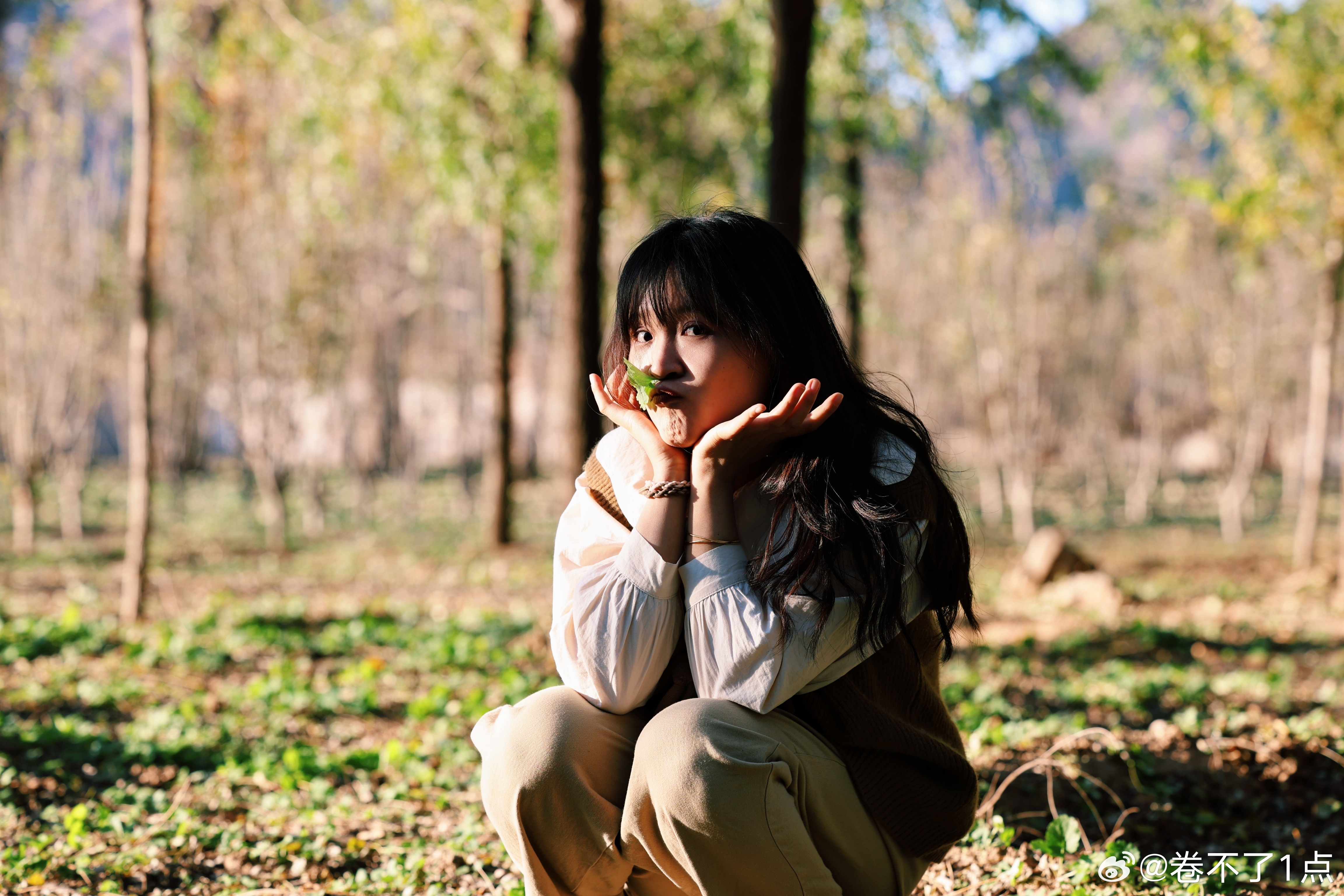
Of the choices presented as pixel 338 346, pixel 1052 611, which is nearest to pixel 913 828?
pixel 1052 611

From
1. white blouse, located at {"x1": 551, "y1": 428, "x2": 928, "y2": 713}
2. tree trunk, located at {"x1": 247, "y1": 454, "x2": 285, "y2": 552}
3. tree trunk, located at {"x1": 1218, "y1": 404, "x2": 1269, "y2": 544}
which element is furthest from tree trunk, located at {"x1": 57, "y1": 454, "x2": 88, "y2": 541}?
tree trunk, located at {"x1": 1218, "y1": 404, "x2": 1269, "y2": 544}

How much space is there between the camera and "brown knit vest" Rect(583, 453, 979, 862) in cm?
188

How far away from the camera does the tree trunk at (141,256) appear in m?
6.07

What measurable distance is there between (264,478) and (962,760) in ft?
37.9

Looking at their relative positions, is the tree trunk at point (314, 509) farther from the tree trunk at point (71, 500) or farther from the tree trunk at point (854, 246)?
the tree trunk at point (854, 246)

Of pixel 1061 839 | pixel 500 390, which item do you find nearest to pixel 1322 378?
pixel 500 390

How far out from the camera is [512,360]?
11.8 metres

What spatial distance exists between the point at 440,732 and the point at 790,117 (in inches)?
141

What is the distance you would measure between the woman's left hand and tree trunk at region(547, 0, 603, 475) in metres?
4.19

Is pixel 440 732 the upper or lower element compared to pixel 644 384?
lower

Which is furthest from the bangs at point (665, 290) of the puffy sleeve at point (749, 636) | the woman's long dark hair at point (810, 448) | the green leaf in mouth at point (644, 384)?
the puffy sleeve at point (749, 636)

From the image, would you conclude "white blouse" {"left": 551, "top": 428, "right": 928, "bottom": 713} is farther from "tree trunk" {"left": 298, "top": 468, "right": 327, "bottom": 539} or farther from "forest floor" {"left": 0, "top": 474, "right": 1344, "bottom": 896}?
"tree trunk" {"left": 298, "top": 468, "right": 327, "bottom": 539}

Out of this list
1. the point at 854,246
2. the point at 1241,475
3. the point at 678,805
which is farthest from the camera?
the point at 1241,475

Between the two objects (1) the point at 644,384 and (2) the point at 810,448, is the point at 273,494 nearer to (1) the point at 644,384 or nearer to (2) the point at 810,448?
(1) the point at 644,384
